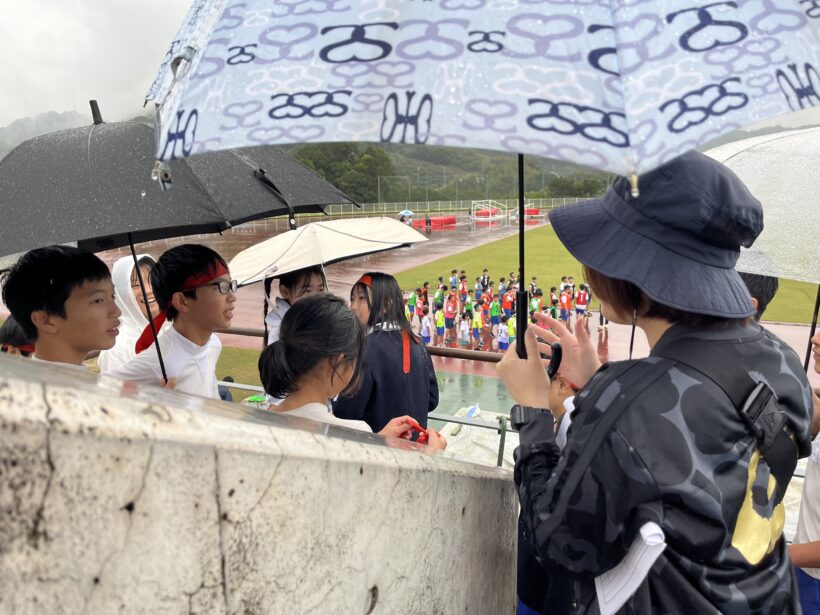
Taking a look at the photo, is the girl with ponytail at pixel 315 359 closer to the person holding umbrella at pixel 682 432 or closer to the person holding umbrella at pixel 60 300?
the person holding umbrella at pixel 60 300

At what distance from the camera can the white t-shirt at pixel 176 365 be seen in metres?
2.28

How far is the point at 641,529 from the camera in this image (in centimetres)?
94

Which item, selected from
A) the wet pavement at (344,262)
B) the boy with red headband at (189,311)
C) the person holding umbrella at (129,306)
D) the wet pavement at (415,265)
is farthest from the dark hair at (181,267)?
the wet pavement at (344,262)

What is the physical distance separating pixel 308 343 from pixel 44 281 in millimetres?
911

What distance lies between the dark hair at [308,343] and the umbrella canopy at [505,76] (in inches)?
35.3

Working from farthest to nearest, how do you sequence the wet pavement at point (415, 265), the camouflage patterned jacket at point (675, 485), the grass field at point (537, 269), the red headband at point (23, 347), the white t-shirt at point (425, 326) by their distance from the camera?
the grass field at point (537, 269)
the white t-shirt at point (425, 326)
the wet pavement at point (415, 265)
the red headband at point (23, 347)
the camouflage patterned jacket at point (675, 485)

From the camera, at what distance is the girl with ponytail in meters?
1.73

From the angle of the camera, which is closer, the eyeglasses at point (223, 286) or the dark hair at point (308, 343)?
the dark hair at point (308, 343)

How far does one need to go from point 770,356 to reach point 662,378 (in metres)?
0.24

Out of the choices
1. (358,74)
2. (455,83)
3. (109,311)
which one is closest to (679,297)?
(455,83)

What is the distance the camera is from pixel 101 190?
1742mm

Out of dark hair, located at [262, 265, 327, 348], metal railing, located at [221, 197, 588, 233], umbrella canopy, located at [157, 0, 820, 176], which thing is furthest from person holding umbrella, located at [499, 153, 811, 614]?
metal railing, located at [221, 197, 588, 233]

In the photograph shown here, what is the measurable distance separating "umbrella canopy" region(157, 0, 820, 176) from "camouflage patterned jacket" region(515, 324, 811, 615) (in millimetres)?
424

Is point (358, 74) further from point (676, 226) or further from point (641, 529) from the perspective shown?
point (641, 529)
